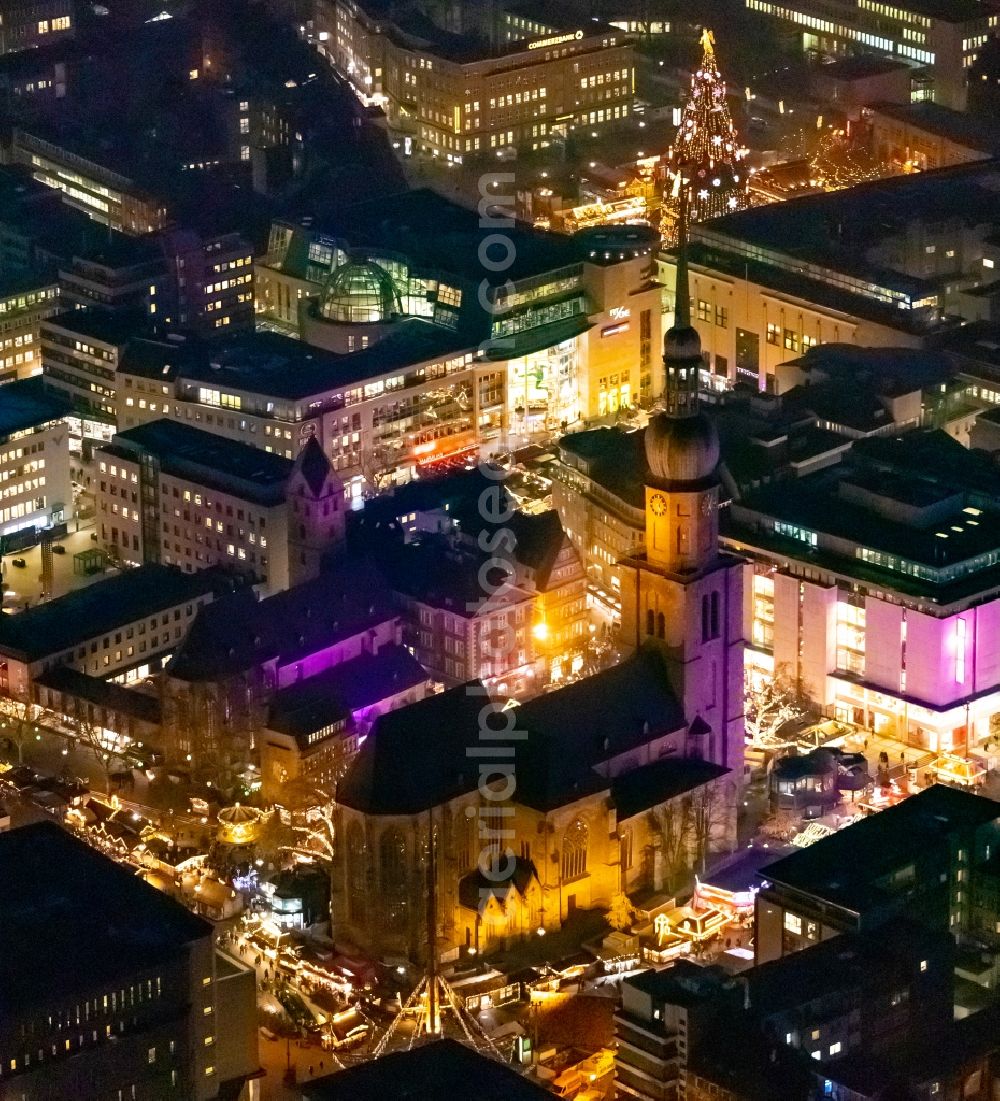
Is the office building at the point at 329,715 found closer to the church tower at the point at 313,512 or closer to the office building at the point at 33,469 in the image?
the church tower at the point at 313,512

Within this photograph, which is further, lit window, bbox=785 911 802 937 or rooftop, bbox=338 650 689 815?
rooftop, bbox=338 650 689 815

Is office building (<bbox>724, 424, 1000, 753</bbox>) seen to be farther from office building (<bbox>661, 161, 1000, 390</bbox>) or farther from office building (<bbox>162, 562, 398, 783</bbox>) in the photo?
office building (<bbox>661, 161, 1000, 390</bbox>)

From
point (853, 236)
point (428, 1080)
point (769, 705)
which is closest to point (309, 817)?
point (769, 705)

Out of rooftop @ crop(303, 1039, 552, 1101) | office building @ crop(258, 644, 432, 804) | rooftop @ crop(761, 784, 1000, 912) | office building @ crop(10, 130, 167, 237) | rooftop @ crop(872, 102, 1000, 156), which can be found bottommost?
rooftop @ crop(872, 102, 1000, 156)

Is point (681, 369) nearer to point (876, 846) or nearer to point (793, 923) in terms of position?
point (876, 846)

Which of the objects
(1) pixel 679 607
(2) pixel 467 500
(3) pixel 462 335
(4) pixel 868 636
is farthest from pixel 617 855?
(3) pixel 462 335

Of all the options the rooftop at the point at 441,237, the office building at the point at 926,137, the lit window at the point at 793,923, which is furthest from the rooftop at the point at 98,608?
the office building at the point at 926,137

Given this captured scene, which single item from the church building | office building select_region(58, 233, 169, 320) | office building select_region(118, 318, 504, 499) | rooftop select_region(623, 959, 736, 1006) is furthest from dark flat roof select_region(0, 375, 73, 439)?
rooftop select_region(623, 959, 736, 1006)
